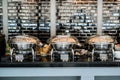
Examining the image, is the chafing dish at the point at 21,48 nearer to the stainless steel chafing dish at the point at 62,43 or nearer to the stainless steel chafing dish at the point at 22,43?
the stainless steel chafing dish at the point at 22,43

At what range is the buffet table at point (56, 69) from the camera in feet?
7.97

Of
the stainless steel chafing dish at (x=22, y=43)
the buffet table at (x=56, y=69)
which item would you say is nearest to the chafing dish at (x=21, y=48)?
the stainless steel chafing dish at (x=22, y=43)

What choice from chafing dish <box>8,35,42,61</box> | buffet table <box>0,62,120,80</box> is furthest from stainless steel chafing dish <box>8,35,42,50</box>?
buffet table <box>0,62,120,80</box>

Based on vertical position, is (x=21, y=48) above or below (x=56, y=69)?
above

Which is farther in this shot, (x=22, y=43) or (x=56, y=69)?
(x=22, y=43)

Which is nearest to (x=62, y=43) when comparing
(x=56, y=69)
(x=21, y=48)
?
(x=56, y=69)

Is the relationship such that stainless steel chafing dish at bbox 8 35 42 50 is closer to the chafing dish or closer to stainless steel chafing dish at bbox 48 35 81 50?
the chafing dish

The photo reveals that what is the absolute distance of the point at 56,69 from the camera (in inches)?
96.0

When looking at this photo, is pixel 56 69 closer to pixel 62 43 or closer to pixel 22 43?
pixel 62 43

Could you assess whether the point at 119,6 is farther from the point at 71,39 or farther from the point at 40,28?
the point at 71,39

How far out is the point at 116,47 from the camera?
2.65 m

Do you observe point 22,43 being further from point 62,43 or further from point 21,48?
point 62,43

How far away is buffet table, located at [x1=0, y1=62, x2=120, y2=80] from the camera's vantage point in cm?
243

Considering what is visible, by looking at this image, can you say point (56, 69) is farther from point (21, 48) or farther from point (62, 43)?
point (21, 48)
